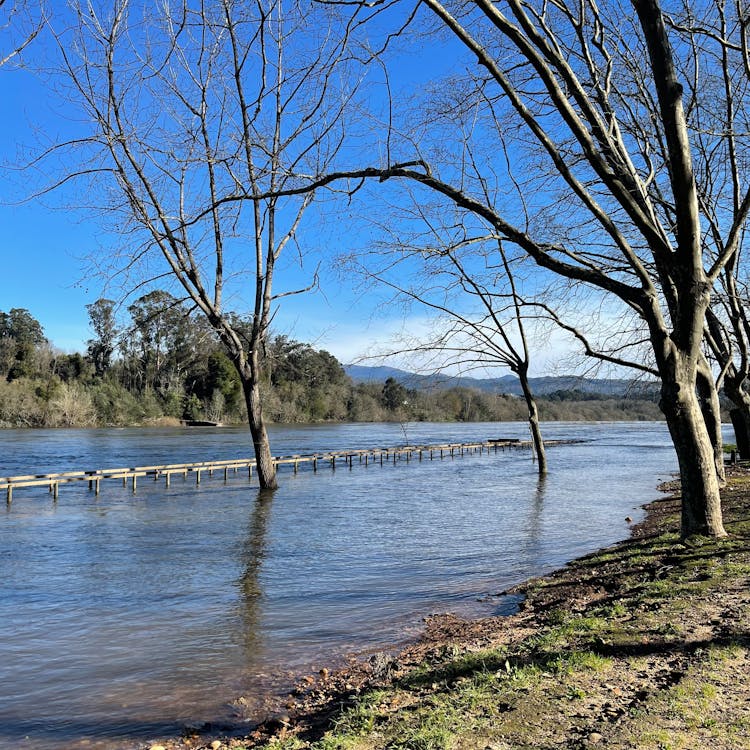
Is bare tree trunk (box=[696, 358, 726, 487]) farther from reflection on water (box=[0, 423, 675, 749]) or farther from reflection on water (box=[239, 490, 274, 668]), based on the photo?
reflection on water (box=[239, 490, 274, 668])

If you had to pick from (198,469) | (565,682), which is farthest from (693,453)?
(198,469)

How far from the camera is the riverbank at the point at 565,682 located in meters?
3.38

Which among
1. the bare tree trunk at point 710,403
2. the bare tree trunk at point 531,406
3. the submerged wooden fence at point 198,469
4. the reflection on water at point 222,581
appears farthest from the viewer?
the bare tree trunk at point 531,406

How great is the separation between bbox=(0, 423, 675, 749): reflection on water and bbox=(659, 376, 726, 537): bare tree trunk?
2.59 m

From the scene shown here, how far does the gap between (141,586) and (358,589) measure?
10.8ft

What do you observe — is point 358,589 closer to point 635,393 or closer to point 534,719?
point 534,719

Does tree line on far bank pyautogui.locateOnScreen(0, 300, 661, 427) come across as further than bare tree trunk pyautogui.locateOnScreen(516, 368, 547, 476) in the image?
Yes

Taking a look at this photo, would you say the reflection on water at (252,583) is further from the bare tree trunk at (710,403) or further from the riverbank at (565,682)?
the bare tree trunk at (710,403)

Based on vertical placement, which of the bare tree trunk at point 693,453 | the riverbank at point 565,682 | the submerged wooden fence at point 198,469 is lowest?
the submerged wooden fence at point 198,469

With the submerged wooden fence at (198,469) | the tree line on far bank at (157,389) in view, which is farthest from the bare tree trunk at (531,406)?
the tree line on far bank at (157,389)

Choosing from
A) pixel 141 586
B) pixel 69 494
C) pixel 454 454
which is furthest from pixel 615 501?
pixel 454 454

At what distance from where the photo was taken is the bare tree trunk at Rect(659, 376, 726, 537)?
25.7 ft

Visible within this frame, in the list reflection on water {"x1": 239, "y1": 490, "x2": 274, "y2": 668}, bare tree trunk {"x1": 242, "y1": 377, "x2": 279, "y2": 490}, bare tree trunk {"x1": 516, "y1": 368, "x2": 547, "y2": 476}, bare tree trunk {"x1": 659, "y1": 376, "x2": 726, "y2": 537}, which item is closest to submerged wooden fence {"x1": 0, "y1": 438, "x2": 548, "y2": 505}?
bare tree trunk {"x1": 242, "y1": 377, "x2": 279, "y2": 490}

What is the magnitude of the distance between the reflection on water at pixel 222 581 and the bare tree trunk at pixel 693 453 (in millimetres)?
2591
